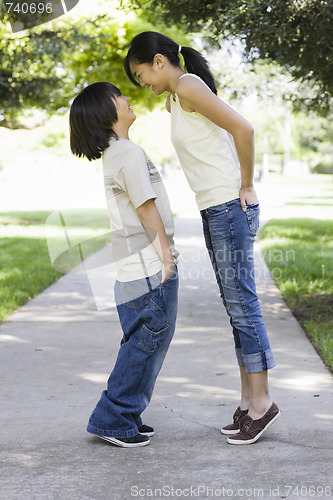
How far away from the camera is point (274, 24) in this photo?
18.5 feet

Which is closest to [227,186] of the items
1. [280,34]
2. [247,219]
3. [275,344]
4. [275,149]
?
[247,219]

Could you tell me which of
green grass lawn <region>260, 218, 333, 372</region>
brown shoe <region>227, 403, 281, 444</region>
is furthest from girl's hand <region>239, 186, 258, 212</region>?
green grass lawn <region>260, 218, 333, 372</region>

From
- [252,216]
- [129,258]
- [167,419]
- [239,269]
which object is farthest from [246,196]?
[167,419]

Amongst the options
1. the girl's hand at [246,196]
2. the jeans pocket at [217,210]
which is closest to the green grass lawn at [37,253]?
the jeans pocket at [217,210]

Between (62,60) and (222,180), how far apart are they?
11562 mm

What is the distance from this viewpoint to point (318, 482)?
2902 millimetres

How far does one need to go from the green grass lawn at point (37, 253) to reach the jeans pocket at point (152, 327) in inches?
30.6

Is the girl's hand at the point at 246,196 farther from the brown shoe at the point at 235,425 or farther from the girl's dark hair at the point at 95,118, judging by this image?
the brown shoe at the point at 235,425

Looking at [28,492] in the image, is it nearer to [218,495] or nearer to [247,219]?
[218,495]

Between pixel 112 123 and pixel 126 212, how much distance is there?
0.42m

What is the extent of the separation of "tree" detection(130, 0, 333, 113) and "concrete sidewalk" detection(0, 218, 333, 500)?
2.26 m

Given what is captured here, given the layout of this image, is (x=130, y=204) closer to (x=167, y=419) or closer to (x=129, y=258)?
(x=129, y=258)

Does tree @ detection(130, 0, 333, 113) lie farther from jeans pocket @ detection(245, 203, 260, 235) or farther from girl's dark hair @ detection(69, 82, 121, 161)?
jeans pocket @ detection(245, 203, 260, 235)

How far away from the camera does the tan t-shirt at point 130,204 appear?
3215 millimetres
